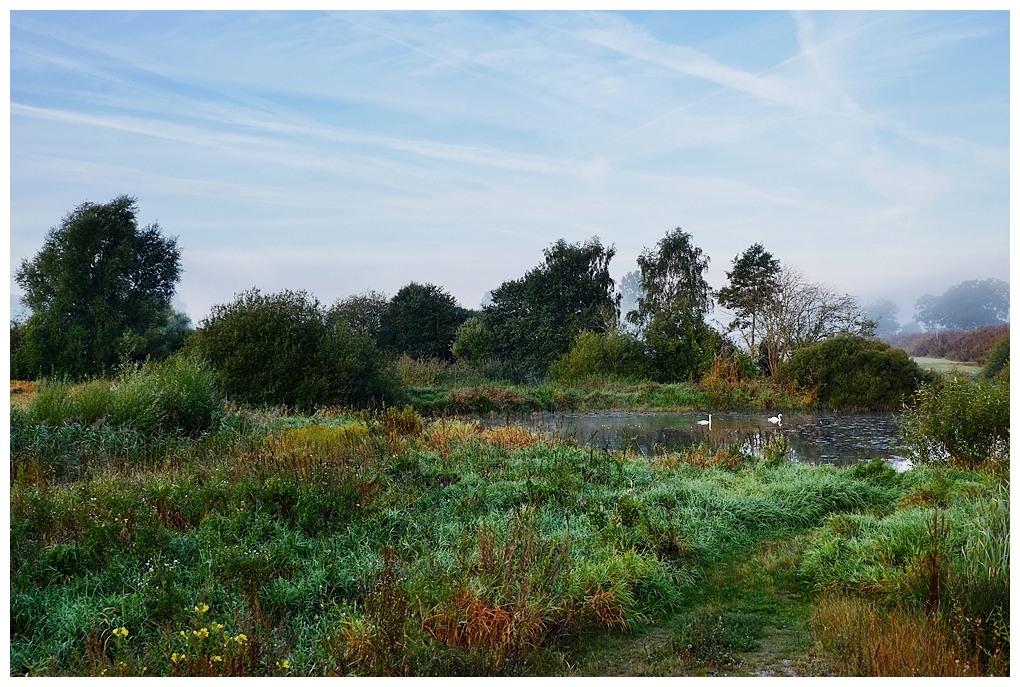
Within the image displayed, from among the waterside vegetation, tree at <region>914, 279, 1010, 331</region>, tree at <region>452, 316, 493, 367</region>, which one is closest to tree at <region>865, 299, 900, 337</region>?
tree at <region>914, 279, 1010, 331</region>

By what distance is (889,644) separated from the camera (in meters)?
3.35

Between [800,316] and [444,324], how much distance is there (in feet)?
39.4

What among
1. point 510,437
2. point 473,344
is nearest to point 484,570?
point 510,437

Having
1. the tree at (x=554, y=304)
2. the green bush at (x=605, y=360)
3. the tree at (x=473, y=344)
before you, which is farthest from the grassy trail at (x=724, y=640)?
the tree at (x=554, y=304)

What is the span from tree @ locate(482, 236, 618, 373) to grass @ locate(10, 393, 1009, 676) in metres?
18.9

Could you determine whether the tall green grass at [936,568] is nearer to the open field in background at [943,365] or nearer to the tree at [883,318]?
the open field in background at [943,365]

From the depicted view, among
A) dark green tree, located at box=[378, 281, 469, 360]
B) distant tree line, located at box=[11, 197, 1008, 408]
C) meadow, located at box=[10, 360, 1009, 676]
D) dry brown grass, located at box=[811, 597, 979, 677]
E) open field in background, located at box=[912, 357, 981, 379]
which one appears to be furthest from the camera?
dark green tree, located at box=[378, 281, 469, 360]

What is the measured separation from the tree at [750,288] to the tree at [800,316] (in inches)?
12.7

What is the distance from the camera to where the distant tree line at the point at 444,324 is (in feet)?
49.1

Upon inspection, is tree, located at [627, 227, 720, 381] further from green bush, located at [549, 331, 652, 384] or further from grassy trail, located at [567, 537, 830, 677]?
grassy trail, located at [567, 537, 830, 677]

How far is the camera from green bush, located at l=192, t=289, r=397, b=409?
14555mm

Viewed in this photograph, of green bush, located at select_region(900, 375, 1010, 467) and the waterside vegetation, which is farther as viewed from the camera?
green bush, located at select_region(900, 375, 1010, 467)

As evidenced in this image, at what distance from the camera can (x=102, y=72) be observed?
5.15 metres

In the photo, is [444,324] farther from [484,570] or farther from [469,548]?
[484,570]
